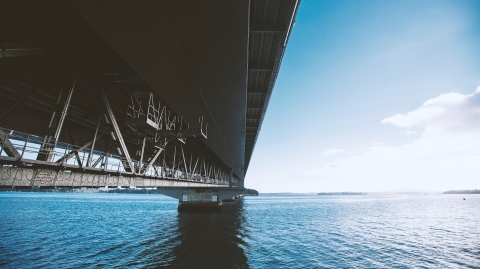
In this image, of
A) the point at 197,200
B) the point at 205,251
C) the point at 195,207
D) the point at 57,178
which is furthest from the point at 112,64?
the point at 195,207

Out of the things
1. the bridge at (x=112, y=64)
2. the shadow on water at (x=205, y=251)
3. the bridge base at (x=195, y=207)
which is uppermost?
the bridge at (x=112, y=64)

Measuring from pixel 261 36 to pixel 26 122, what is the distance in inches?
529

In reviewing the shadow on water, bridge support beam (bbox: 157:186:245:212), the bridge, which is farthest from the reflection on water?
bridge support beam (bbox: 157:186:245:212)

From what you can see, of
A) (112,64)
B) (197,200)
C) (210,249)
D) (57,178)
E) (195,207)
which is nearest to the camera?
(57,178)

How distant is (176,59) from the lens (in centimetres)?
1068

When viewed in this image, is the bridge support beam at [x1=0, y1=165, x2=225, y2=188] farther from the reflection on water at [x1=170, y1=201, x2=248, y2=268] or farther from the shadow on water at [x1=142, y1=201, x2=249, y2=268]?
the reflection on water at [x1=170, y1=201, x2=248, y2=268]

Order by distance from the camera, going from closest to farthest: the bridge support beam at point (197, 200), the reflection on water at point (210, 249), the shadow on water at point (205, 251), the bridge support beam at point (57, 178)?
the bridge support beam at point (57, 178)
the shadow on water at point (205, 251)
the reflection on water at point (210, 249)
the bridge support beam at point (197, 200)

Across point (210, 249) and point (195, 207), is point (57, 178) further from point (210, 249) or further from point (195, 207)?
point (195, 207)

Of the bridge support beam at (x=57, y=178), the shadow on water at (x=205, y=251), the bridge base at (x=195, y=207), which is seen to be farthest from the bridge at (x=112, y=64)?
the bridge base at (x=195, y=207)

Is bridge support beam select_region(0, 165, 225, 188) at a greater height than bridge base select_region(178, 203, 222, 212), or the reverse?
bridge support beam select_region(0, 165, 225, 188)

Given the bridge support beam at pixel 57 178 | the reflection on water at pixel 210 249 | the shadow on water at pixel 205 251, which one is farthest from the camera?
the reflection on water at pixel 210 249

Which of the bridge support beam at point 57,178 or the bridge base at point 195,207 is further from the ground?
the bridge support beam at point 57,178

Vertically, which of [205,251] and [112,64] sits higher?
[112,64]

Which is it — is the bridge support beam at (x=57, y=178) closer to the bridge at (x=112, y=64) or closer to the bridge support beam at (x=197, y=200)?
the bridge at (x=112, y=64)
